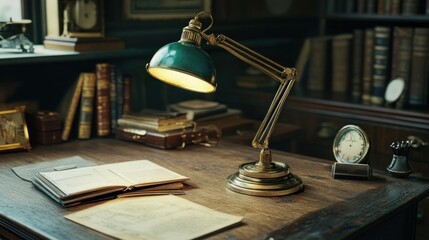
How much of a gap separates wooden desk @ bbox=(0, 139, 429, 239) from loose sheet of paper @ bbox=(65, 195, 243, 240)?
0.12ft

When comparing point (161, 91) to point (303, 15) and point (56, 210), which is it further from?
point (56, 210)

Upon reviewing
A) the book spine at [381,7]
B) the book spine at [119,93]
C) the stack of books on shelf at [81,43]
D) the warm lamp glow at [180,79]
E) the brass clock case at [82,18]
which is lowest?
the book spine at [119,93]

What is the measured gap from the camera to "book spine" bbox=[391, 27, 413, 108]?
3.08m

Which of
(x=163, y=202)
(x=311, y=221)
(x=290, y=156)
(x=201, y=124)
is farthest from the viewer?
(x=201, y=124)

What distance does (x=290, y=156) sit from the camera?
2389 millimetres

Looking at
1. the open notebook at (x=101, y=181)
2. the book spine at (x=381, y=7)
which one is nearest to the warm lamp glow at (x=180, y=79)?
the open notebook at (x=101, y=181)

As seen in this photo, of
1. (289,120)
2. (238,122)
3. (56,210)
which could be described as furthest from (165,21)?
(56,210)

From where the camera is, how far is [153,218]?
166 centimetres

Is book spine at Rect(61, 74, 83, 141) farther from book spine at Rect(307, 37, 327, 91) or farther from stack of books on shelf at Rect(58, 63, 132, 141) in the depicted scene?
book spine at Rect(307, 37, 327, 91)

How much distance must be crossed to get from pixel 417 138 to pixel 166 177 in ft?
4.37

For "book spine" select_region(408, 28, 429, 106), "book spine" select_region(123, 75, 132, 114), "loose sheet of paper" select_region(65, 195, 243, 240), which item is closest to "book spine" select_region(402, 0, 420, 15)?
"book spine" select_region(408, 28, 429, 106)

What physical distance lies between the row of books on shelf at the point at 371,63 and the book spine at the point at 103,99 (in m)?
1.24

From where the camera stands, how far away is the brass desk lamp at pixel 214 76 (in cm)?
183

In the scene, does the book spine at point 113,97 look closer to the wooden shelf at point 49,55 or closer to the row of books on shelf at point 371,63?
the wooden shelf at point 49,55
